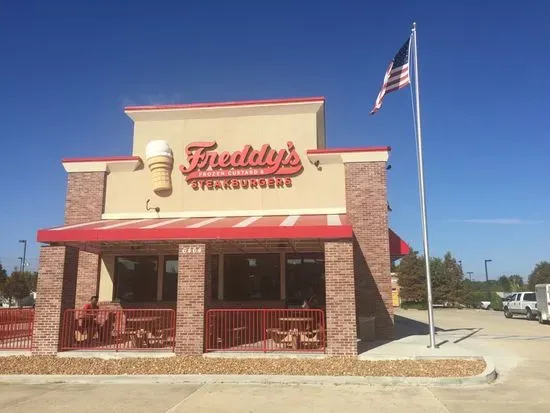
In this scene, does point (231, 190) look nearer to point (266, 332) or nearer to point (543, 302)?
point (266, 332)

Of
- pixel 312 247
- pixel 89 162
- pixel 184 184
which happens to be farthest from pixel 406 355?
pixel 89 162

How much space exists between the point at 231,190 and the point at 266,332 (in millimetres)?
6625

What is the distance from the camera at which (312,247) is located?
658 inches

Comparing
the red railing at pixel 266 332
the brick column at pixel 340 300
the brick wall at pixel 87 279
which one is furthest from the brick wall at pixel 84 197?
the brick column at pixel 340 300

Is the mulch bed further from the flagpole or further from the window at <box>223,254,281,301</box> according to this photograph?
the window at <box>223,254,281,301</box>

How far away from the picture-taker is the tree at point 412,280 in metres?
50.7

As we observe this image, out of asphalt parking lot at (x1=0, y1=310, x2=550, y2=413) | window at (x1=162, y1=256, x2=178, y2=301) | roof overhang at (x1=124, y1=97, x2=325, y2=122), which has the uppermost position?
roof overhang at (x1=124, y1=97, x2=325, y2=122)

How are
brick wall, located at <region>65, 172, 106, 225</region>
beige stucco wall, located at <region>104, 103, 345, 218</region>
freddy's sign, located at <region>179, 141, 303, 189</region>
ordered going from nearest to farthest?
beige stucco wall, located at <region>104, 103, 345, 218</region> < freddy's sign, located at <region>179, 141, 303, 189</region> < brick wall, located at <region>65, 172, 106, 225</region>

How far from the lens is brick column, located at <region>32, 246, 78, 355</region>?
41.8 feet

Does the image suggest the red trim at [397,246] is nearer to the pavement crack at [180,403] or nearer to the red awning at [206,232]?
the red awning at [206,232]

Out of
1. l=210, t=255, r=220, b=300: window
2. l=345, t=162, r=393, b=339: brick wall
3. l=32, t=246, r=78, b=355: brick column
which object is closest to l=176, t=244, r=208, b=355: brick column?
l=32, t=246, r=78, b=355: brick column

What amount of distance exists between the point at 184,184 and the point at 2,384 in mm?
9506

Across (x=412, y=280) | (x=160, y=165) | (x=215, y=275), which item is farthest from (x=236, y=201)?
(x=412, y=280)

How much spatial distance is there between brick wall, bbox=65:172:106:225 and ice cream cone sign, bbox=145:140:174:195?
6.61ft
